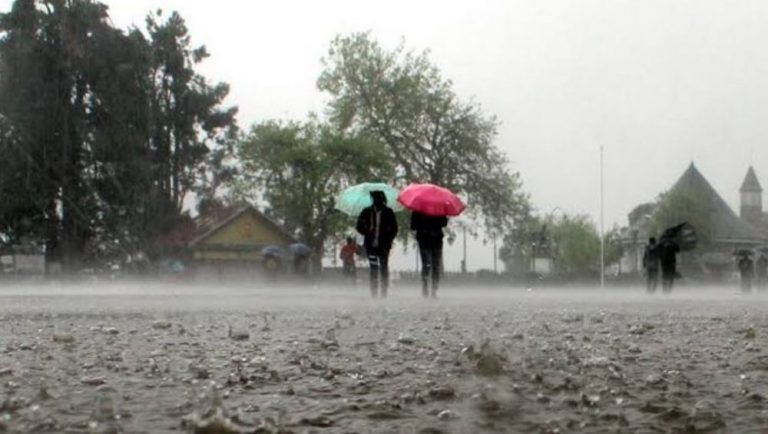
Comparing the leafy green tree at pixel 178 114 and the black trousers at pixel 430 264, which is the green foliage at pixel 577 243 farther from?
the black trousers at pixel 430 264

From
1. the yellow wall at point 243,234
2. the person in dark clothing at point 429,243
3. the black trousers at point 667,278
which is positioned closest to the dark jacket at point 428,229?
the person in dark clothing at point 429,243

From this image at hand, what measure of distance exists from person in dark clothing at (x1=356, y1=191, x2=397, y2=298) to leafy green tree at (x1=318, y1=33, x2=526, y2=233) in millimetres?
74065

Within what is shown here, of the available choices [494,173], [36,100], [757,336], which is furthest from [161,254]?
[757,336]

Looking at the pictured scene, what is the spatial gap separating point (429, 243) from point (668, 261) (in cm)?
1800

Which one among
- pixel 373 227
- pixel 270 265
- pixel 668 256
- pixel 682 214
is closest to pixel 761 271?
pixel 668 256

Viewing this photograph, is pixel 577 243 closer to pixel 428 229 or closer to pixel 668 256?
pixel 668 256

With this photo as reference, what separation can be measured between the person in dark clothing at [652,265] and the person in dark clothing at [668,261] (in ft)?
1.53

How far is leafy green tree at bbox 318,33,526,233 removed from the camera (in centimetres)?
10150

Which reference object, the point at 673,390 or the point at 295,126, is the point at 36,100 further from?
the point at 673,390

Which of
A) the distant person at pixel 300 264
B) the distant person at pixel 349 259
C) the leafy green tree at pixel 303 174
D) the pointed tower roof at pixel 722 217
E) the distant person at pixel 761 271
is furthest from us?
the pointed tower roof at pixel 722 217

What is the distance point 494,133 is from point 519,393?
95884 mm

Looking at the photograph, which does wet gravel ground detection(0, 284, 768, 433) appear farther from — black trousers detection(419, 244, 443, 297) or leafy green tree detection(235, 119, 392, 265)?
leafy green tree detection(235, 119, 392, 265)

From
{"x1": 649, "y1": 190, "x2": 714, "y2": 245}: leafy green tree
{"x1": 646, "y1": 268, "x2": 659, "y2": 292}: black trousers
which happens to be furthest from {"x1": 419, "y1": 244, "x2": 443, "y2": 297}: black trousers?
{"x1": 649, "y1": 190, "x2": 714, "y2": 245}: leafy green tree

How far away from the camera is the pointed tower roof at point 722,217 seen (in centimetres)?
18162
